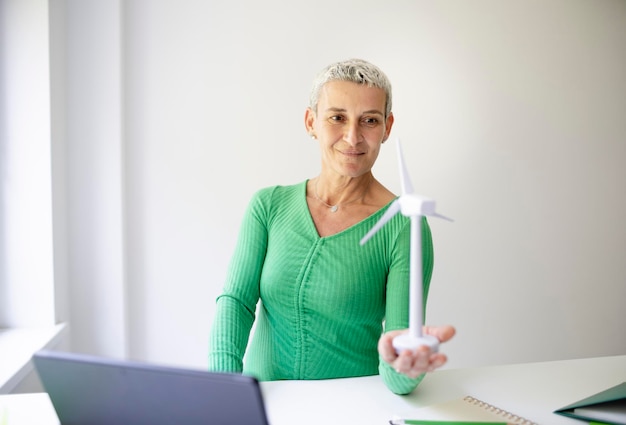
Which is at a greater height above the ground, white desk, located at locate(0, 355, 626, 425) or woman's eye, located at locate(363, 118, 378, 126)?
woman's eye, located at locate(363, 118, 378, 126)

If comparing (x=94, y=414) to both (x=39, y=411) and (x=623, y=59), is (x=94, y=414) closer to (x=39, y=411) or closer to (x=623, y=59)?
(x=39, y=411)

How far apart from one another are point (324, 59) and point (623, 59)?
2.01m

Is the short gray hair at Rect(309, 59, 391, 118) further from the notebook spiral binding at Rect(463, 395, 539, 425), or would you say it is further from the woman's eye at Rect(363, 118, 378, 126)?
the notebook spiral binding at Rect(463, 395, 539, 425)

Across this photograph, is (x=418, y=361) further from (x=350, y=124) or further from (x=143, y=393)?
(x=350, y=124)

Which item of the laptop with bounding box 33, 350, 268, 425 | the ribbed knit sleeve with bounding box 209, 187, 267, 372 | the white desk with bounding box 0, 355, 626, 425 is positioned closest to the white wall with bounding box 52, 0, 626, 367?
the ribbed knit sleeve with bounding box 209, 187, 267, 372

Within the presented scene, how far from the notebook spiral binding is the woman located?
0.32 m

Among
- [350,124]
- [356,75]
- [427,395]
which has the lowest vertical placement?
[427,395]

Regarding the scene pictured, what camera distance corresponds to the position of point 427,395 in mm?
1398

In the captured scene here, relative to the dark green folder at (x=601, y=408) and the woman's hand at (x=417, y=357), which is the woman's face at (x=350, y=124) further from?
the dark green folder at (x=601, y=408)

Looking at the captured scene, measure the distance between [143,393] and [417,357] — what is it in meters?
0.48

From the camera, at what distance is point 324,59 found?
2941 millimetres

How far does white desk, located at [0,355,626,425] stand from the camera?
1.25 meters

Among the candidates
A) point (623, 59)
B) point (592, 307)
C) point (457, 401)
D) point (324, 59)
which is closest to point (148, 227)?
point (324, 59)

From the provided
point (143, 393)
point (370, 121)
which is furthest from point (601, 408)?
point (143, 393)
